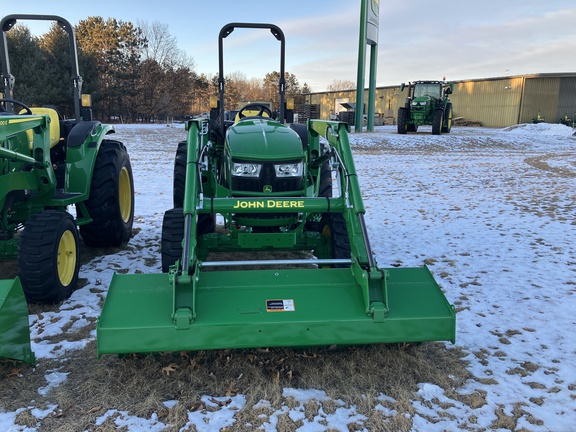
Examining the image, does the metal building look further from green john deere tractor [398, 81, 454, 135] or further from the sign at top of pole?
green john deere tractor [398, 81, 454, 135]

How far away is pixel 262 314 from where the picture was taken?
2.74 metres

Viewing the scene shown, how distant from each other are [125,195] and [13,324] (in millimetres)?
3415

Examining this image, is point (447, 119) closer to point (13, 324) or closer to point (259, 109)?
point (259, 109)

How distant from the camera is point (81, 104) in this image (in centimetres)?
539

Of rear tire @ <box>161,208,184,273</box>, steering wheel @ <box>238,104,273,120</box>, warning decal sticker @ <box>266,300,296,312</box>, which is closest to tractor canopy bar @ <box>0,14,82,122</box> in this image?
steering wheel @ <box>238,104,273,120</box>

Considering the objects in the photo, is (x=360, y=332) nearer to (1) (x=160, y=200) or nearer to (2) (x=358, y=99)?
(1) (x=160, y=200)

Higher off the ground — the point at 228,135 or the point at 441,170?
the point at 228,135

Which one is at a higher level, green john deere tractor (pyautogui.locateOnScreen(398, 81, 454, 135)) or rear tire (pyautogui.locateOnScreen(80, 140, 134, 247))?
green john deere tractor (pyautogui.locateOnScreen(398, 81, 454, 135))

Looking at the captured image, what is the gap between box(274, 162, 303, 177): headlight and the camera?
381 cm

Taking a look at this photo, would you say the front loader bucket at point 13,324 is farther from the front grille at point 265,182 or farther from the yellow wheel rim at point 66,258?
the front grille at point 265,182

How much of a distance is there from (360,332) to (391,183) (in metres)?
8.05

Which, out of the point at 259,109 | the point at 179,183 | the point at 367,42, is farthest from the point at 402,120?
the point at 179,183

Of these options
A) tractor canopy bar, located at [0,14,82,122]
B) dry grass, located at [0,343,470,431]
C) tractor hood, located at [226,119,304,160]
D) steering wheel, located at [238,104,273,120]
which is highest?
tractor canopy bar, located at [0,14,82,122]

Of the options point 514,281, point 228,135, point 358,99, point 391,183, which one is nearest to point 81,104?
point 228,135
